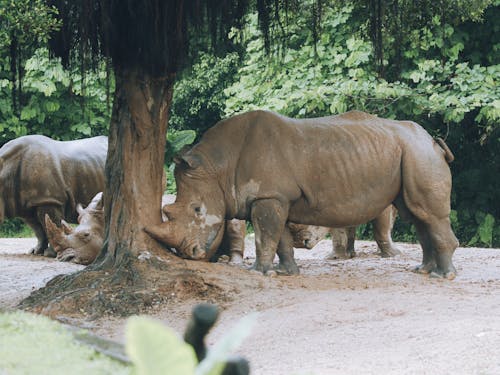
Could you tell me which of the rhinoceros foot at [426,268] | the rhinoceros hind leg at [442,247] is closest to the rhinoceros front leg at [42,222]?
the rhinoceros foot at [426,268]

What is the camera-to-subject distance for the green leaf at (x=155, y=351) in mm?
1026

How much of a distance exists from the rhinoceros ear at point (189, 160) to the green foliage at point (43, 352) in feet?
22.5

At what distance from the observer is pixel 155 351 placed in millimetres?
1033

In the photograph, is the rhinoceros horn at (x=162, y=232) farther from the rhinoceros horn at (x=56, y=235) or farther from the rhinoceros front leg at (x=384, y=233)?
the rhinoceros front leg at (x=384, y=233)

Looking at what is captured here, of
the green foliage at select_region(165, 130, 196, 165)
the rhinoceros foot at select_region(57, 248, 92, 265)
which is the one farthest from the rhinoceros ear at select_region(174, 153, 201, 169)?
the green foliage at select_region(165, 130, 196, 165)

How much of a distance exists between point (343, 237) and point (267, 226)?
117 inches

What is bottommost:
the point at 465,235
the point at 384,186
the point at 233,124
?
the point at 465,235

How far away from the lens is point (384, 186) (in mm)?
8938

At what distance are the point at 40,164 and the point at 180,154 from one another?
4.04 meters

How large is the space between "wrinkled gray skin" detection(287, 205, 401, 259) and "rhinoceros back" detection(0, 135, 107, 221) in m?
3.26

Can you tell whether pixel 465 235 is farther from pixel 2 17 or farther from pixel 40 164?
pixel 2 17

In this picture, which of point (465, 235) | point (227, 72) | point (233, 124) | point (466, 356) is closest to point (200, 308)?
point (466, 356)

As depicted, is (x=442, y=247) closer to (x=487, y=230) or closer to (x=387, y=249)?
(x=387, y=249)

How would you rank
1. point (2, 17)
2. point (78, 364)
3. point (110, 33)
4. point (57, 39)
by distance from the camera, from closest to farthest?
point (78, 364)
point (2, 17)
point (110, 33)
point (57, 39)
